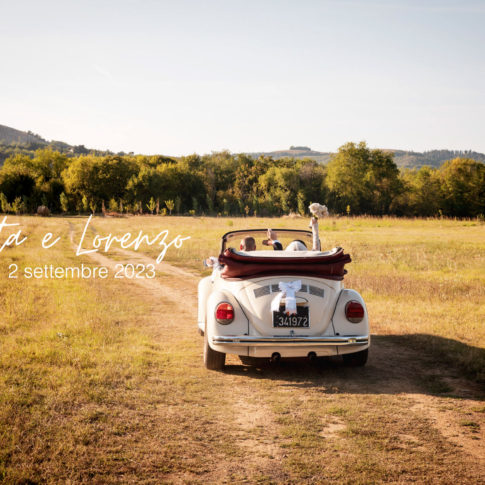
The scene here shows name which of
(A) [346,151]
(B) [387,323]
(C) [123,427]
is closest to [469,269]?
(B) [387,323]

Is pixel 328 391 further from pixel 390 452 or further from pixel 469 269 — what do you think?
pixel 469 269

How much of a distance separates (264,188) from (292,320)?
264 feet

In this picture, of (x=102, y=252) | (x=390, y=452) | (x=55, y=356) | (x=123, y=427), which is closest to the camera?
(x=390, y=452)

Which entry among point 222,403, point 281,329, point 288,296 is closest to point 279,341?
point 281,329

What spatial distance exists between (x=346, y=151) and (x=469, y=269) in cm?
6025

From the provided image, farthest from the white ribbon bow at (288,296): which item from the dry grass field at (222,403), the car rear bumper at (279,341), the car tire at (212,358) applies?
the car tire at (212,358)

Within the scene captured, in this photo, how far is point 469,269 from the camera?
16.4m

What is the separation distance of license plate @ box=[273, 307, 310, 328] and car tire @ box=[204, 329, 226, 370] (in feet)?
3.24

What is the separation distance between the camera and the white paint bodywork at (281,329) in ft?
19.6

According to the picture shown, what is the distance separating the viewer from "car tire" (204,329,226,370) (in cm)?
648

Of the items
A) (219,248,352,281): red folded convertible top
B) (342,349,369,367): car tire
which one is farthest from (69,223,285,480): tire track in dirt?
(342,349,369,367): car tire

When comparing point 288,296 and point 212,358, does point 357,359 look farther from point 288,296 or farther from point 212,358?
point 212,358

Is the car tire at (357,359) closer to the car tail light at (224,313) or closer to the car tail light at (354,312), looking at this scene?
the car tail light at (354,312)

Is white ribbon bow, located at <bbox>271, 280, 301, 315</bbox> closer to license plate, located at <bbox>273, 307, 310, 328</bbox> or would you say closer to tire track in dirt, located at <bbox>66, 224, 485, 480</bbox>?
license plate, located at <bbox>273, 307, 310, 328</bbox>
